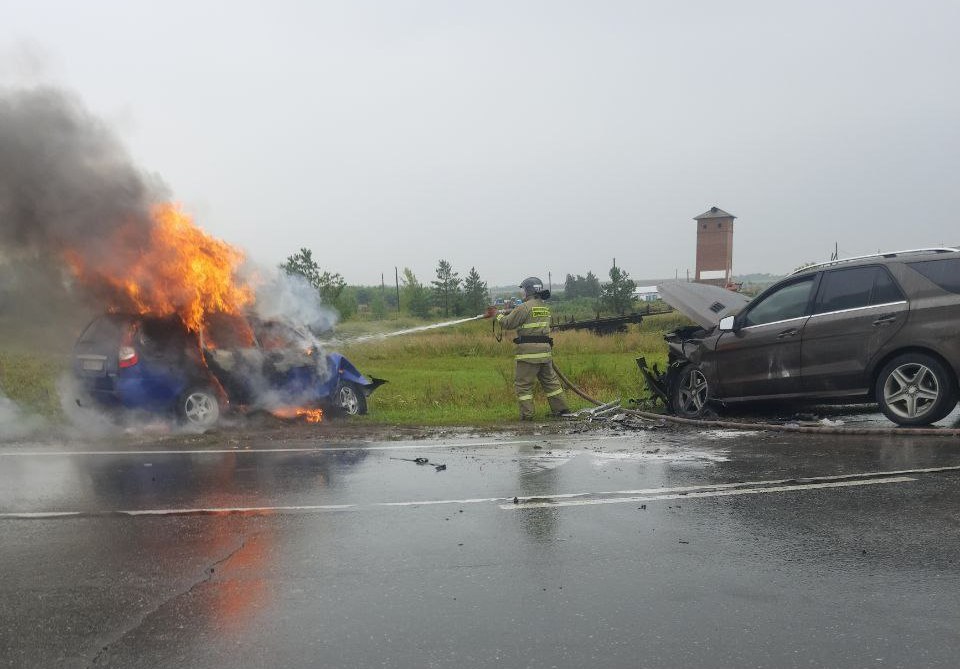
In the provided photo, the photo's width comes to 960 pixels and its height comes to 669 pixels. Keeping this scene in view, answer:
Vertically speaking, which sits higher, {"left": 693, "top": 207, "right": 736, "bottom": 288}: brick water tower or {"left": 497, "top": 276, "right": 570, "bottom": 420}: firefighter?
{"left": 693, "top": 207, "right": 736, "bottom": 288}: brick water tower

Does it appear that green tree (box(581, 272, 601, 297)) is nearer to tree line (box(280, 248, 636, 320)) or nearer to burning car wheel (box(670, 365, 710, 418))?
tree line (box(280, 248, 636, 320))

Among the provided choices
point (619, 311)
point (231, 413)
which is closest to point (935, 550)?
point (231, 413)

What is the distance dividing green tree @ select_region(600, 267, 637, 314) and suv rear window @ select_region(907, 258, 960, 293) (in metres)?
42.1

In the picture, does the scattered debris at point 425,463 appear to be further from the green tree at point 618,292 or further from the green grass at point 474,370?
the green tree at point 618,292

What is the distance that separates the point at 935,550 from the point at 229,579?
405 cm

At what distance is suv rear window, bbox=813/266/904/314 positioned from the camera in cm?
812

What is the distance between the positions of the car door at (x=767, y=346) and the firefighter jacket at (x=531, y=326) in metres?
2.47

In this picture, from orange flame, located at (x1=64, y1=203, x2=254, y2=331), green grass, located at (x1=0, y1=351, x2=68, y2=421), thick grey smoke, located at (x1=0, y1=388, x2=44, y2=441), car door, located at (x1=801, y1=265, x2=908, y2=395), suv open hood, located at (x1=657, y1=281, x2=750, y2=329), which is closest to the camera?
car door, located at (x1=801, y1=265, x2=908, y2=395)

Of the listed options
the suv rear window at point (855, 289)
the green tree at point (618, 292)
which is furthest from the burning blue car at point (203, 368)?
the green tree at point (618, 292)

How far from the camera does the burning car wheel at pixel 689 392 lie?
32.4ft

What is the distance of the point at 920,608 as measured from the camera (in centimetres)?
368

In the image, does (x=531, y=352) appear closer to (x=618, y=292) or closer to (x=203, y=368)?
(x=203, y=368)

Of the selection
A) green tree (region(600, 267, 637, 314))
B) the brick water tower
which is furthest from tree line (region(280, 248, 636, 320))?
the brick water tower

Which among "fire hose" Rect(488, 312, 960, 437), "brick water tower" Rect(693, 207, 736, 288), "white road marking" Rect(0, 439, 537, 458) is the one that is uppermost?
"brick water tower" Rect(693, 207, 736, 288)
